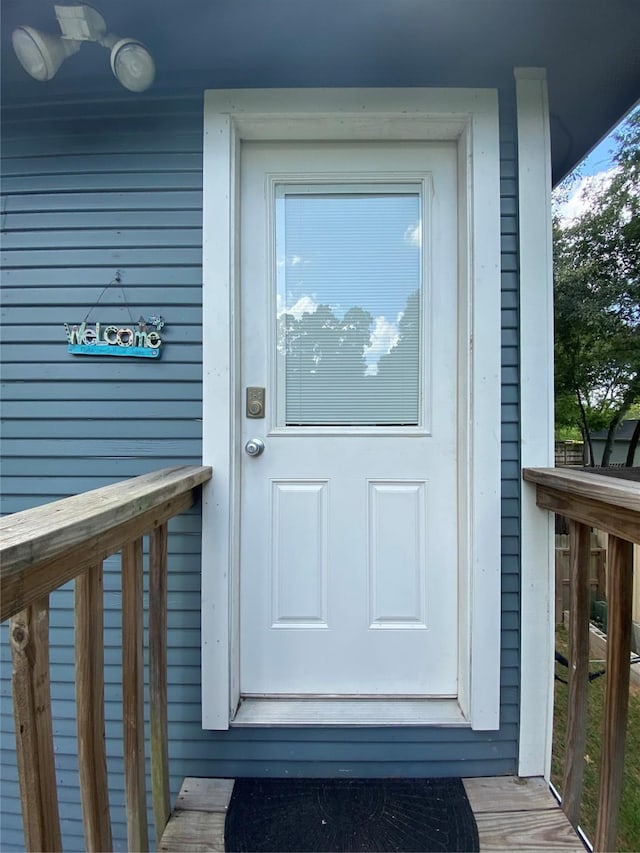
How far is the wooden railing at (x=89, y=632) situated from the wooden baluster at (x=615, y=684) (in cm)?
113

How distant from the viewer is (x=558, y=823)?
3.80 ft

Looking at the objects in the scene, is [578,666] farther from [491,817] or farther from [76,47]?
[76,47]

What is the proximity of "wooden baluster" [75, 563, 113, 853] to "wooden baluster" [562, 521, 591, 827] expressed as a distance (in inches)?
48.0

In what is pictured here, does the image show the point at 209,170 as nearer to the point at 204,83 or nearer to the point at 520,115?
the point at 204,83

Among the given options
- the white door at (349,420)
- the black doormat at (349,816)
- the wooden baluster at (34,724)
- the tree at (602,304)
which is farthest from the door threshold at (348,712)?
the tree at (602,304)

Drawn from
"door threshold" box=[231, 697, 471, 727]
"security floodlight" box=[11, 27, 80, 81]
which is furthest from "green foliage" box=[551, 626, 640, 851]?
"security floodlight" box=[11, 27, 80, 81]

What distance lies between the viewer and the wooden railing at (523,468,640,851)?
97 centimetres

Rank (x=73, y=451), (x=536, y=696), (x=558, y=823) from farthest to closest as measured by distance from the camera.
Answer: (x=73, y=451) < (x=536, y=696) < (x=558, y=823)

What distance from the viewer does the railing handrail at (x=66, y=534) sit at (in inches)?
23.5

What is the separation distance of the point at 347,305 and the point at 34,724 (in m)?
1.38

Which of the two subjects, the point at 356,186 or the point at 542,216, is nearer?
the point at 542,216

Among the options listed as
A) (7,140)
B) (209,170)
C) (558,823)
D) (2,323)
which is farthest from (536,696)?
(7,140)

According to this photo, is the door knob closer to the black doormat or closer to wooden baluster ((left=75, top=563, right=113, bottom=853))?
wooden baluster ((left=75, top=563, right=113, bottom=853))

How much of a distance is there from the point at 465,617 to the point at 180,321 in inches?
55.4
